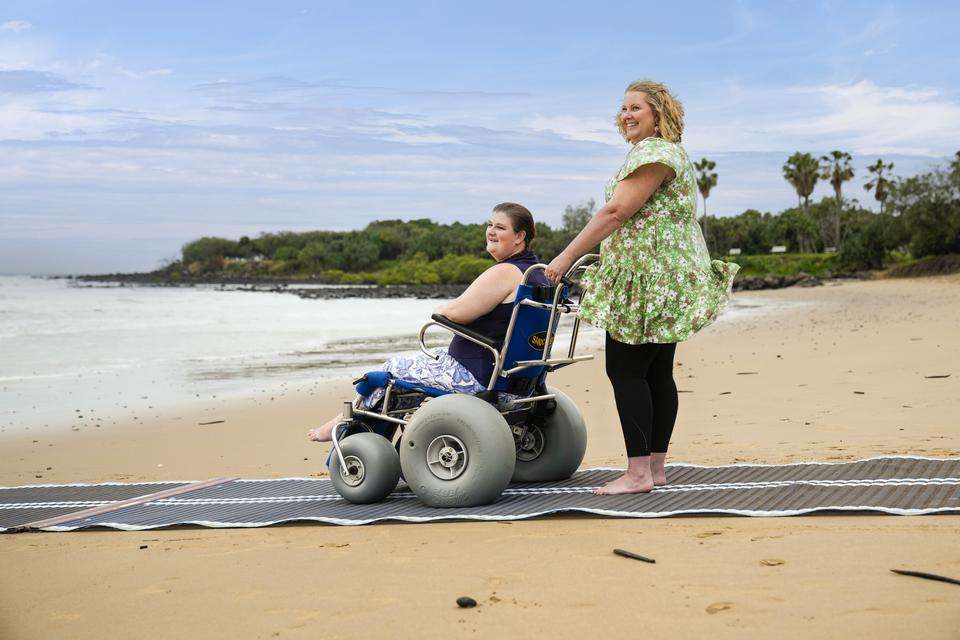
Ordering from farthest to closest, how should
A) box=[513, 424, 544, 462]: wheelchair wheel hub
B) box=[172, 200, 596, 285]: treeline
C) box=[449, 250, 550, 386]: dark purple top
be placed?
box=[172, 200, 596, 285]: treeline → box=[513, 424, 544, 462]: wheelchair wheel hub → box=[449, 250, 550, 386]: dark purple top

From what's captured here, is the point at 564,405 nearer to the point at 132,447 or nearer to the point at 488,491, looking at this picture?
the point at 488,491

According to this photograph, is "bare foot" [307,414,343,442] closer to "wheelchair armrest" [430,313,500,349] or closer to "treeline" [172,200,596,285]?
"wheelchair armrest" [430,313,500,349]

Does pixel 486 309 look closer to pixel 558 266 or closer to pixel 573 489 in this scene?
pixel 558 266

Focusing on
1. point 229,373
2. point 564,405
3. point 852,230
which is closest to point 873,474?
point 564,405

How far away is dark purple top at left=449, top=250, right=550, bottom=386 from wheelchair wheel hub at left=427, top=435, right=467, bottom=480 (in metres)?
0.41

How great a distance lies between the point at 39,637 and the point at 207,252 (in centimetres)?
15577

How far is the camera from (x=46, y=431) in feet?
31.6

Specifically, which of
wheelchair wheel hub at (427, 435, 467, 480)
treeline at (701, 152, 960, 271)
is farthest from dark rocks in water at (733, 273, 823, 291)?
wheelchair wheel hub at (427, 435, 467, 480)

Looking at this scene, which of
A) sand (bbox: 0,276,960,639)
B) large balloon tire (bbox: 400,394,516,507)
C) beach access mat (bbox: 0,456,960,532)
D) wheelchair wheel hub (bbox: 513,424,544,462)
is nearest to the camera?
sand (bbox: 0,276,960,639)

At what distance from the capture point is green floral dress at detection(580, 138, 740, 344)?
4633mm

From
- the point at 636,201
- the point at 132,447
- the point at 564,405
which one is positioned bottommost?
the point at 132,447

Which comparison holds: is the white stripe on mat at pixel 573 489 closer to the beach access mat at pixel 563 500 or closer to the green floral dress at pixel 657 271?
the beach access mat at pixel 563 500

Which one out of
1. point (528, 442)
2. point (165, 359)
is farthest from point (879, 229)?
point (528, 442)

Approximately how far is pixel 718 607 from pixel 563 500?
177cm
